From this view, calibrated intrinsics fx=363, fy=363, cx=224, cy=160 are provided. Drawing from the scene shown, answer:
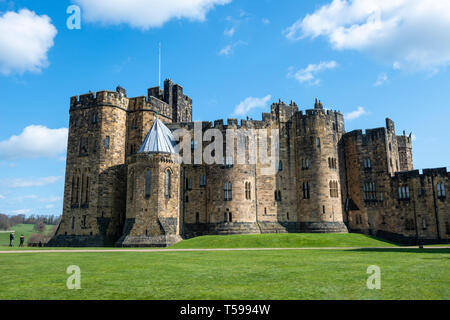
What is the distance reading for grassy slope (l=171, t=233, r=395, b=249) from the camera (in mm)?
35719

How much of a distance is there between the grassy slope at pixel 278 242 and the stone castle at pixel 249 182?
166 inches

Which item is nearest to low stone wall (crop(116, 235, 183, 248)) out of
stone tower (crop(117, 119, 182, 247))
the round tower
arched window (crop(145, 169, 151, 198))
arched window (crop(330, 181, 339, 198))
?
stone tower (crop(117, 119, 182, 247))

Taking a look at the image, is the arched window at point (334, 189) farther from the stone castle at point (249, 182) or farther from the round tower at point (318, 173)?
the stone castle at point (249, 182)

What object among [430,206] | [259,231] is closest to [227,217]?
[259,231]

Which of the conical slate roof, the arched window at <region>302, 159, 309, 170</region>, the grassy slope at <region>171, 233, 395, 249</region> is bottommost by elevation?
the grassy slope at <region>171, 233, 395, 249</region>

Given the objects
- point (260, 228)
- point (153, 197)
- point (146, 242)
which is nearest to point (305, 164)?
point (260, 228)

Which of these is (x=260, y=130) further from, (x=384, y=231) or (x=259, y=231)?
(x=384, y=231)

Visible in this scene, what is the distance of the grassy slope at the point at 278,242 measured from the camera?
35.7 meters

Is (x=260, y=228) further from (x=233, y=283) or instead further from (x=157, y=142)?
(x=233, y=283)

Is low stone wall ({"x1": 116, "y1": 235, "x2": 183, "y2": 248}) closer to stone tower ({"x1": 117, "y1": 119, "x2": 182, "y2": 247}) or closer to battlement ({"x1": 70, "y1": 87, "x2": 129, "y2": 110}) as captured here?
stone tower ({"x1": 117, "y1": 119, "x2": 182, "y2": 247})

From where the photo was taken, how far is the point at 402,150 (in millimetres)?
53875

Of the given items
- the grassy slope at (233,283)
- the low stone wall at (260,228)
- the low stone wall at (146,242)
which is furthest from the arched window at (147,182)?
the grassy slope at (233,283)

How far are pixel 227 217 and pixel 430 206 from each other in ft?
78.1

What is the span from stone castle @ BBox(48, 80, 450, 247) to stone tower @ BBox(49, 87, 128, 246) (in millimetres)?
125
